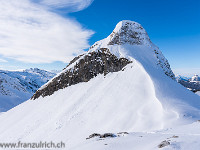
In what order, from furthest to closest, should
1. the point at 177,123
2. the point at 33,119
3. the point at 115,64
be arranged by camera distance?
the point at 115,64, the point at 33,119, the point at 177,123

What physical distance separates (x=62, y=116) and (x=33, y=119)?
925 centimetres

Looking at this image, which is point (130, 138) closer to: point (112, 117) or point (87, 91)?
point (112, 117)

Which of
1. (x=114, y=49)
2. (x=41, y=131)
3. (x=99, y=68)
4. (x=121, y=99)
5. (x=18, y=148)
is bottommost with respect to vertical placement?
(x=18, y=148)

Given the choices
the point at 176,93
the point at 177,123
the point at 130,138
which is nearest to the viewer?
the point at 130,138

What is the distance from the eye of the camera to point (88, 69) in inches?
1606

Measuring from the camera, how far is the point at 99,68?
39438mm

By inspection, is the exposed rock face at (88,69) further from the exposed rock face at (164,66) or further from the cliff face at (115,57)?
the exposed rock face at (164,66)

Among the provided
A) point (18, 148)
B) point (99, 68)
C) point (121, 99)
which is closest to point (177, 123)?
point (121, 99)

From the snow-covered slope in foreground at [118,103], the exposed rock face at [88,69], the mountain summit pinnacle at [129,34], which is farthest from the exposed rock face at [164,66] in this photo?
the exposed rock face at [88,69]

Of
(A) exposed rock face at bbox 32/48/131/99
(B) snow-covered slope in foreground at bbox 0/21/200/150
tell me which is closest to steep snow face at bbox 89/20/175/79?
(B) snow-covered slope in foreground at bbox 0/21/200/150

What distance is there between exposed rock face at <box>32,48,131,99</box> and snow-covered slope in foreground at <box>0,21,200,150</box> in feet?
1.09

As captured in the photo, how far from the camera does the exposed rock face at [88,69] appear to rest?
37125 mm

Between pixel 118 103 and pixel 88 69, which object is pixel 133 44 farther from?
pixel 118 103

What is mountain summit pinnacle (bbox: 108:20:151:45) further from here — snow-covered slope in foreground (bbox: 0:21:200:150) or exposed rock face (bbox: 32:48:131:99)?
exposed rock face (bbox: 32:48:131:99)
